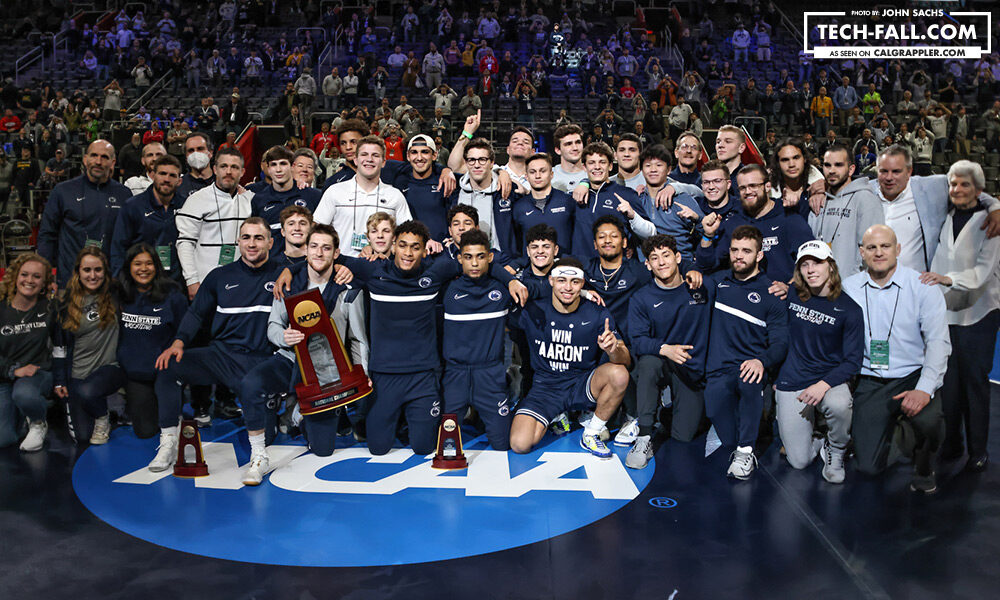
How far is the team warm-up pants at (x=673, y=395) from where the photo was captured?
5223 millimetres

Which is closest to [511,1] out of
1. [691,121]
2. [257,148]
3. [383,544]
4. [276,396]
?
[691,121]

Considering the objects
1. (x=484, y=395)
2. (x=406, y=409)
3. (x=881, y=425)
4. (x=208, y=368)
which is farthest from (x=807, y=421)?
(x=208, y=368)

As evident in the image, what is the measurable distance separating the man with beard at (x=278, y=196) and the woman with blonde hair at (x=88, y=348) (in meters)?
1.29

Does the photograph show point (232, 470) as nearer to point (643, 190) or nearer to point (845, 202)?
point (643, 190)

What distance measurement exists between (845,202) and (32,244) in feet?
44.4

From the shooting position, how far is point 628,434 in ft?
18.2

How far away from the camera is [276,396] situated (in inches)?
209

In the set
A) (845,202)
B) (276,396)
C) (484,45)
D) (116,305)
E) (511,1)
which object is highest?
(511,1)

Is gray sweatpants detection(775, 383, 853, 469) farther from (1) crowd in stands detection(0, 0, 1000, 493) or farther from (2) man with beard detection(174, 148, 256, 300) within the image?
(2) man with beard detection(174, 148, 256, 300)

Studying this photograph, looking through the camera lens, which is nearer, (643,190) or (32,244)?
(643,190)

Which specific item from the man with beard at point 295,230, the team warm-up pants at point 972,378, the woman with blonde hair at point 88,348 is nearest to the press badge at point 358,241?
the man with beard at point 295,230

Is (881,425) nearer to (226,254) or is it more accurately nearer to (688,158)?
(688,158)

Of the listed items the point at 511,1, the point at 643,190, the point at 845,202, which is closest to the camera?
the point at 845,202

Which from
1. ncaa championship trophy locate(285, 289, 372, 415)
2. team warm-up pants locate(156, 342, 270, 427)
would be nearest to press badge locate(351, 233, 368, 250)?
ncaa championship trophy locate(285, 289, 372, 415)
